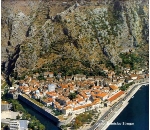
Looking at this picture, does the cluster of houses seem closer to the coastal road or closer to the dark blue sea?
the coastal road

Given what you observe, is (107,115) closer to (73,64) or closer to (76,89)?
(76,89)

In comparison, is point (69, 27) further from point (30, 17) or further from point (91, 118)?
point (91, 118)

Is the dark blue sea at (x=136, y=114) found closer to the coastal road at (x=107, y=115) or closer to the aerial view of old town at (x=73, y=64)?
the aerial view of old town at (x=73, y=64)

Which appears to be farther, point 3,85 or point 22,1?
point 22,1

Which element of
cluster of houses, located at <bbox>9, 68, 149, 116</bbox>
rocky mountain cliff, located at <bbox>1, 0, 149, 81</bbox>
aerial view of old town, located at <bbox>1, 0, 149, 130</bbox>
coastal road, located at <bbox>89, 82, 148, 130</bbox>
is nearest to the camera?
coastal road, located at <bbox>89, 82, 148, 130</bbox>

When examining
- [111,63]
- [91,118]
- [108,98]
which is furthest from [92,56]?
[91,118]

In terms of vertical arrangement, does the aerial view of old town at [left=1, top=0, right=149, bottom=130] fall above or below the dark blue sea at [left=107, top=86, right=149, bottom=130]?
above

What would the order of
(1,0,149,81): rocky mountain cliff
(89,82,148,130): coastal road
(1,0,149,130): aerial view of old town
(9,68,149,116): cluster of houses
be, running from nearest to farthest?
(89,82,148,130): coastal road, (1,0,149,130): aerial view of old town, (9,68,149,116): cluster of houses, (1,0,149,81): rocky mountain cliff

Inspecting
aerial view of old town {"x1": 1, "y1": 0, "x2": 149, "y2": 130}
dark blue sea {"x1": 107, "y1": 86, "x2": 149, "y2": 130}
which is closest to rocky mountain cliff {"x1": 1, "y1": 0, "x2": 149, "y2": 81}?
aerial view of old town {"x1": 1, "y1": 0, "x2": 149, "y2": 130}

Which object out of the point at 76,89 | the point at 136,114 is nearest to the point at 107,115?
the point at 136,114
